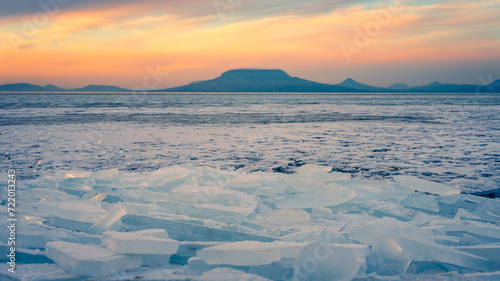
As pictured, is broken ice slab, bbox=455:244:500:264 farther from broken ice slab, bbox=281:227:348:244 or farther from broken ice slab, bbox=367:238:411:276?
broken ice slab, bbox=281:227:348:244

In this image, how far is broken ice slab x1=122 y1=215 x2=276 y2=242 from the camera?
247cm

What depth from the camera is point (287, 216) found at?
2932 mm

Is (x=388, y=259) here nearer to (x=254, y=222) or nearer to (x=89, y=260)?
(x=254, y=222)

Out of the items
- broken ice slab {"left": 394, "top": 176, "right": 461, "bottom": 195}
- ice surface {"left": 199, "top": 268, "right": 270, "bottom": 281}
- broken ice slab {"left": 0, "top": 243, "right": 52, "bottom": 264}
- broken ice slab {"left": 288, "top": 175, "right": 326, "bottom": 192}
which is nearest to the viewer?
ice surface {"left": 199, "top": 268, "right": 270, "bottom": 281}

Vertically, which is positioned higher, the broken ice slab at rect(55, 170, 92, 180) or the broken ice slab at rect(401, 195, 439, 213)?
the broken ice slab at rect(55, 170, 92, 180)

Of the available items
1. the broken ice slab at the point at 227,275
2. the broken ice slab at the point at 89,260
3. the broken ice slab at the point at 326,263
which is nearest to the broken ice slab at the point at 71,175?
the broken ice slab at the point at 89,260

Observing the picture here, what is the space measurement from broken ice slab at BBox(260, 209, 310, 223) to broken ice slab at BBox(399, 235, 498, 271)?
90 cm

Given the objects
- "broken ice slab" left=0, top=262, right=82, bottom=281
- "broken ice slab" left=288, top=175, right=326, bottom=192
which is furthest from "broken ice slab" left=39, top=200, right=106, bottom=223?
"broken ice slab" left=288, top=175, right=326, bottom=192

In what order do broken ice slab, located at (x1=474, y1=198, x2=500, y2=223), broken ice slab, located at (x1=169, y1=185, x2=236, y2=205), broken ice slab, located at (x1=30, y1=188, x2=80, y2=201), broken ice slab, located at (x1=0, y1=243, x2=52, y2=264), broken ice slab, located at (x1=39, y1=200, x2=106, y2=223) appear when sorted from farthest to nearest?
broken ice slab, located at (x1=30, y1=188, x2=80, y2=201)
broken ice slab, located at (x1=169, y1=185, x2=236, y2=205)
broken ice slab, located at (x1=474, y1=198, x2=500, y2=223)
broken ice slab, located at (x1=39, y1=200, x2=106, y2=223)
broken ice slab, located at (x1=0, y1=243, x2=52, y2=264)

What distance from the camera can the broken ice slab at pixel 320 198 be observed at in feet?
10.6

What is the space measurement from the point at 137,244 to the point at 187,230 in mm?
557

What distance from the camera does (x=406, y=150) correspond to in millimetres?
7254

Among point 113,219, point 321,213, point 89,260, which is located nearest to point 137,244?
point 89,260

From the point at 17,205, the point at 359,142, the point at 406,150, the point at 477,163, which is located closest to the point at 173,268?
the point at 17,205
